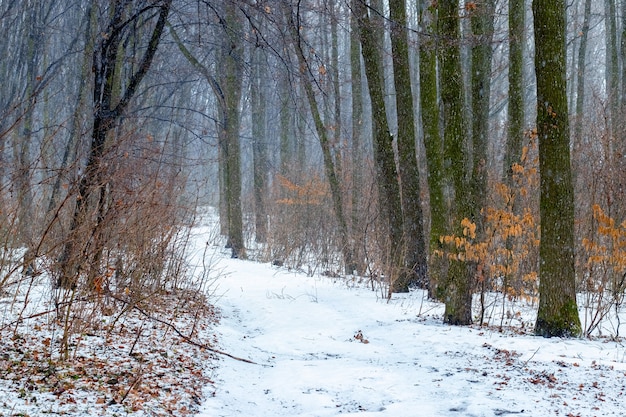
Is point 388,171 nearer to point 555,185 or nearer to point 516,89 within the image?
point 516,89

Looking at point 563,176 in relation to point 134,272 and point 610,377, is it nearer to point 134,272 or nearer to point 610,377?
point 610,377

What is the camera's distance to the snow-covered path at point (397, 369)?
419 cm

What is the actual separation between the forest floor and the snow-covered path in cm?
1

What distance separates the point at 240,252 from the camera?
16109mm

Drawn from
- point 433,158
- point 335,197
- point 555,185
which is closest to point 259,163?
point 335,197

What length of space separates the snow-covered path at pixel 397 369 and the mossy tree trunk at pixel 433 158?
0.91 meters

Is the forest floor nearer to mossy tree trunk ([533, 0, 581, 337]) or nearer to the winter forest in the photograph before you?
the winter forest

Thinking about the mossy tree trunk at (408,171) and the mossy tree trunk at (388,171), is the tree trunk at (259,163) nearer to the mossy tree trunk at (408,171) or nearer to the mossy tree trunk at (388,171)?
the mossy tree trunk at (388,171)

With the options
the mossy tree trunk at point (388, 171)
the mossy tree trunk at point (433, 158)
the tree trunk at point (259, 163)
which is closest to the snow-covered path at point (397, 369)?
the mossy tree trunk at point (433, 158)

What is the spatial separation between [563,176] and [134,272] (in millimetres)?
4535

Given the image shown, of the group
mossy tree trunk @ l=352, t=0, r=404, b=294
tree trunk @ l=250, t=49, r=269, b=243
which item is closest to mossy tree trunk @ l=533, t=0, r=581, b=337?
mossy tree trunk @ l=352, t=0, r=404, b=294

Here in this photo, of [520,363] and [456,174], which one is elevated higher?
[456,174]

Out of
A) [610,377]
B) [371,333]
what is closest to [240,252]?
[371,333]

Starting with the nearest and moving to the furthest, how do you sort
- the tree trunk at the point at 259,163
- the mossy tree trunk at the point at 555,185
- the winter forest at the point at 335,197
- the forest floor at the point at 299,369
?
the forest floor at the point at 299,369 → the winter forest at the point at 335,197 → the mossy tree trunk at the point at 555,185 → the tree trunk at the point at 259,163
